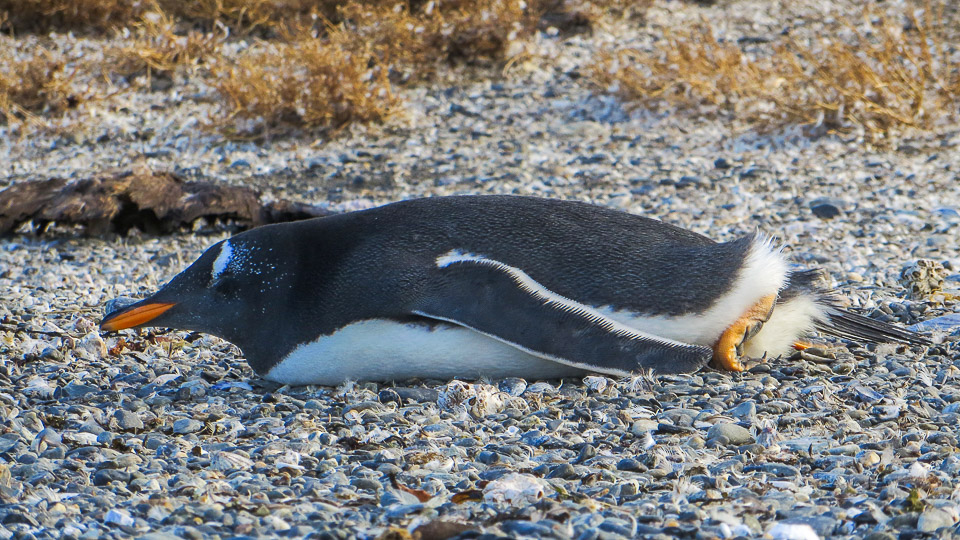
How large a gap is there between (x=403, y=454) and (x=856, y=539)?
1120mm

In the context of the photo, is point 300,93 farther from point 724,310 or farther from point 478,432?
point 478,432

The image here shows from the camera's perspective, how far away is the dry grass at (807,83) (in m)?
7.12

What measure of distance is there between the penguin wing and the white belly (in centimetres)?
9

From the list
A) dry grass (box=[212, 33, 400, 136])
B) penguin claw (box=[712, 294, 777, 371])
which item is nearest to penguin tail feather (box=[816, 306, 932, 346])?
penguin claw (box=[712, 294, 777, 371])

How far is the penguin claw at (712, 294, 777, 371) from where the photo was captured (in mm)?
3346

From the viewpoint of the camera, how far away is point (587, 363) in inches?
127

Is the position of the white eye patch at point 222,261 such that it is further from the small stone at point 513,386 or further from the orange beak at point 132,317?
the small stone at point 513,386

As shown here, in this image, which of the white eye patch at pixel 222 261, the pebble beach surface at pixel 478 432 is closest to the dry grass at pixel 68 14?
the pebble beach surface at pixel 478 432

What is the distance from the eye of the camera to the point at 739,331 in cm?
336

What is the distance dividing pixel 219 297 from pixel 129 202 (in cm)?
269

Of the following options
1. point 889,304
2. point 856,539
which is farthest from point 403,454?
point 889,304

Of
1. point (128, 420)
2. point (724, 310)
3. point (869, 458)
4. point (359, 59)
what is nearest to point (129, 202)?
point (359, 59)

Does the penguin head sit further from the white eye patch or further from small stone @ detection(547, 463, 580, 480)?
small stone @ detection(547, 463, 580, 480)

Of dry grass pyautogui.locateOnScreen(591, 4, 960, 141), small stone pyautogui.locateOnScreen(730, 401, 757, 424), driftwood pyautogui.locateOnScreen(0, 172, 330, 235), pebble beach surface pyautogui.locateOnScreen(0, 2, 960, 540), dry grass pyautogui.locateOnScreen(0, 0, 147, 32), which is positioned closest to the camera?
pebble beach surface pyautogui.locateOnScreen(0, 2, 960, 540)
